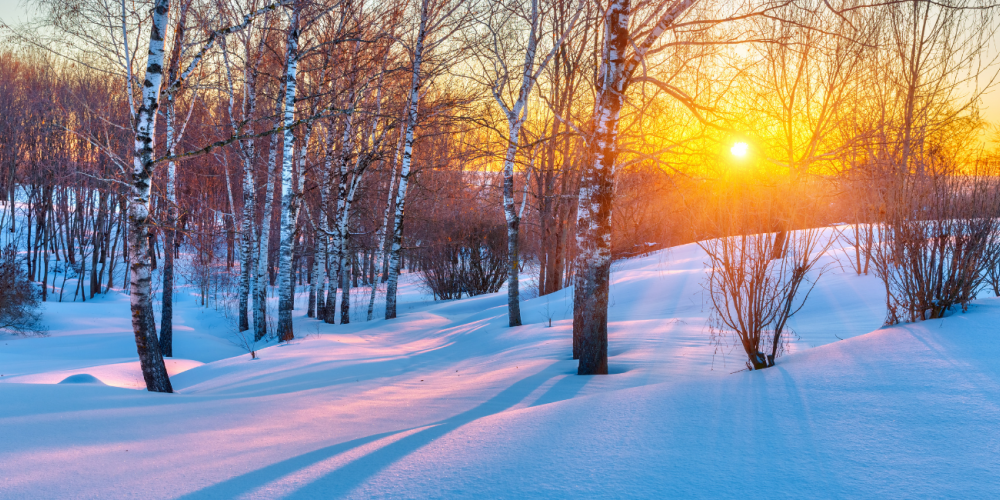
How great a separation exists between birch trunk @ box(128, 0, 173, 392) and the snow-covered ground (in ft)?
2.03

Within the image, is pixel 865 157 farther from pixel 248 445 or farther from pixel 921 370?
pixel 248 445

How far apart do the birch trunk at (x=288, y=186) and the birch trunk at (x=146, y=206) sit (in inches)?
131

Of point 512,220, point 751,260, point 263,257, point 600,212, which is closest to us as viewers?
point 751,260

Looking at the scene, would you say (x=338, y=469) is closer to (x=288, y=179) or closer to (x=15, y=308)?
(x=288, y=179)

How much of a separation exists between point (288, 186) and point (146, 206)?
4.44 metres

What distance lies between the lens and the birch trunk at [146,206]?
495 cm

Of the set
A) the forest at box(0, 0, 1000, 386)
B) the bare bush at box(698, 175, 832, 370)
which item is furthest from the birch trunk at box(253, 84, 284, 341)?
the bare bush at box(698, 175, 832, 370)

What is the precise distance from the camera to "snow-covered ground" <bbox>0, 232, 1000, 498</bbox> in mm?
2242

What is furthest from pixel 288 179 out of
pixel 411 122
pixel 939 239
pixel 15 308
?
pixel 939 239

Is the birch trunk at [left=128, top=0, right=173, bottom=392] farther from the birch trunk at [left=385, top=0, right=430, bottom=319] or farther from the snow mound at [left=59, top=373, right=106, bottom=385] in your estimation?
the birch trunk at [left=385, top=0, right=430, bottom=319]

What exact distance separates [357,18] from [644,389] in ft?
35.3

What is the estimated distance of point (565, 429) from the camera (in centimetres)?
297

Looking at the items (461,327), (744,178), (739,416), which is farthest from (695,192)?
(461,327)

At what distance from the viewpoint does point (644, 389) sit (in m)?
3.82
